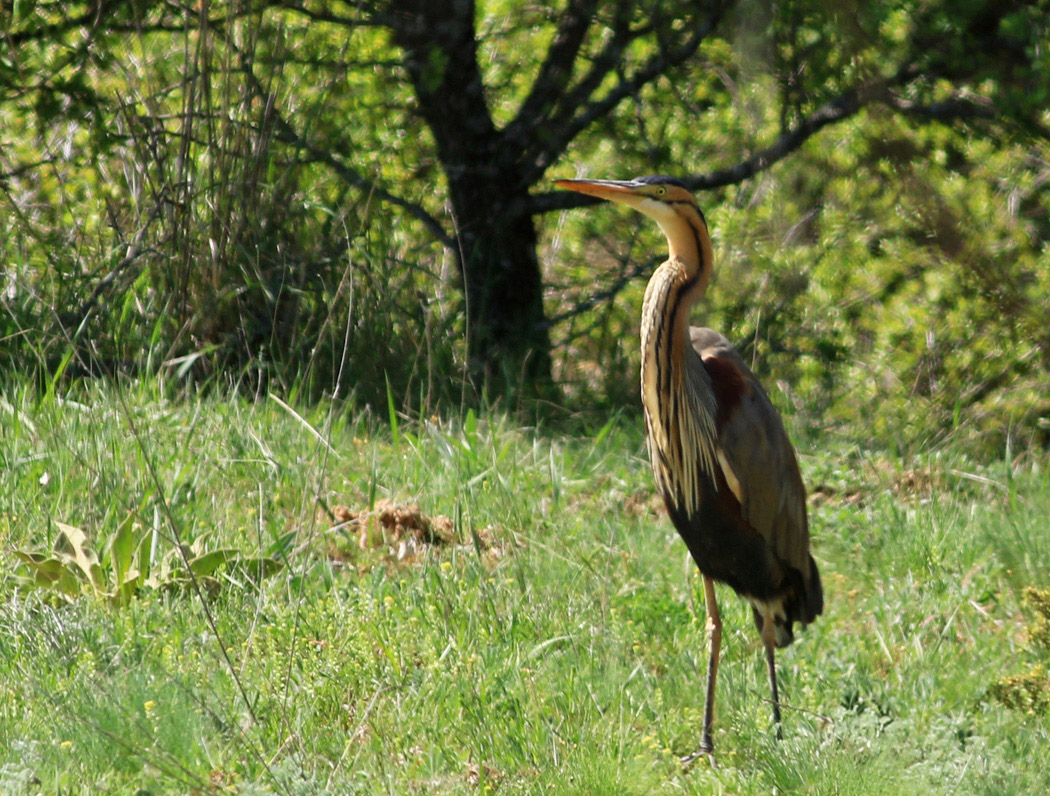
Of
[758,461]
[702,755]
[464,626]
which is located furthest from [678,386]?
[702,755]

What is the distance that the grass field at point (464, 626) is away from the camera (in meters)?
2.68

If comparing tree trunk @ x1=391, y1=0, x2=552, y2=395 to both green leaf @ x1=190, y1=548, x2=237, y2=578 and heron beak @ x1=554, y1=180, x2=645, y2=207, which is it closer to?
heron beak @ x1=554, y1=180, x2=645, y2=207

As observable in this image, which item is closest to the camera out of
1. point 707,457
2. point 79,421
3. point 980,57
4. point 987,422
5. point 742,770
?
point 980,57

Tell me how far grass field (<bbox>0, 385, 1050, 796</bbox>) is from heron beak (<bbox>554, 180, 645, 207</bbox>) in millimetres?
981

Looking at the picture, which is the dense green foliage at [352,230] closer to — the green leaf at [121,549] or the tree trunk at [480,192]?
the tree trunk at [480,192]

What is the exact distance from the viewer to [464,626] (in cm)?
329

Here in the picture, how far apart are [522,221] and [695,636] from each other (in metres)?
3.56

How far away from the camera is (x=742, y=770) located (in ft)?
9.76

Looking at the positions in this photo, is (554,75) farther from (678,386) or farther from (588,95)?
(678,386)

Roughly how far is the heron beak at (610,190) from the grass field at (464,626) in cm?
98

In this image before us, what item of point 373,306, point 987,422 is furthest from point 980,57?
point 987,422

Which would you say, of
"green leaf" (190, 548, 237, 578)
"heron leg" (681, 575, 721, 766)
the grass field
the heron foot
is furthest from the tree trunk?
the heron foot

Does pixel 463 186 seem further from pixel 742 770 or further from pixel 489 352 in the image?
pixel 742 770

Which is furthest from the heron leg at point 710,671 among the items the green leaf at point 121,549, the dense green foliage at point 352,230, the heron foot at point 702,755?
the green leaf at point 121,549
